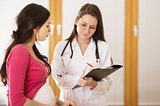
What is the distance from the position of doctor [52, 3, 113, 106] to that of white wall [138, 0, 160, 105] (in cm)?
141

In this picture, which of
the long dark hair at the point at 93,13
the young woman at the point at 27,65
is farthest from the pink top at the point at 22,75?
the long dark hair at the point at 93,13

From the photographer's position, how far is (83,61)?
1597mm

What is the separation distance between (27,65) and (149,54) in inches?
93.0

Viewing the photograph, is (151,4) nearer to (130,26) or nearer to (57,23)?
(130,26)

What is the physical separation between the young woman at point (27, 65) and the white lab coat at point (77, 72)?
43cm

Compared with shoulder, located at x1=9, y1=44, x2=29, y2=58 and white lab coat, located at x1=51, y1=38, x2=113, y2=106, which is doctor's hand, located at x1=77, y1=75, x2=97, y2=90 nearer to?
white lab coat, located at x1=51, y1=38, x2=113, y2=106

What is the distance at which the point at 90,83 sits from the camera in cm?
142

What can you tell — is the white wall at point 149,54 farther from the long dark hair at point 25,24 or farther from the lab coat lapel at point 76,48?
the long dark hair at point 25,24

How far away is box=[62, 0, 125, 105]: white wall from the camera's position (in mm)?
2773

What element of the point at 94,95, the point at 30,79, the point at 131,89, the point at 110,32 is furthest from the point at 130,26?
the point at 30,79

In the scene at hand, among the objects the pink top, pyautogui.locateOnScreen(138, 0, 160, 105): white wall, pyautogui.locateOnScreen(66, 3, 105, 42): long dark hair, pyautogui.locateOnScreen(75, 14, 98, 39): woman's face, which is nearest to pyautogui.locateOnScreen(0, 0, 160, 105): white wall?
pyautogui.locateOnScreen(138, 0, 160, 105): white wall

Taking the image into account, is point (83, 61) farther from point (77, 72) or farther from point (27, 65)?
point (27, 65)

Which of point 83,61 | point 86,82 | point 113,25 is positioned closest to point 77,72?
point 83,61

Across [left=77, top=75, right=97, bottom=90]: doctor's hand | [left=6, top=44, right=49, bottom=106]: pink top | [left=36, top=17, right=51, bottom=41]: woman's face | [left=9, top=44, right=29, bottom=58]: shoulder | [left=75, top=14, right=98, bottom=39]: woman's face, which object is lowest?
[left=77, top=75, right=97, bottom=90]: doctor's hand
